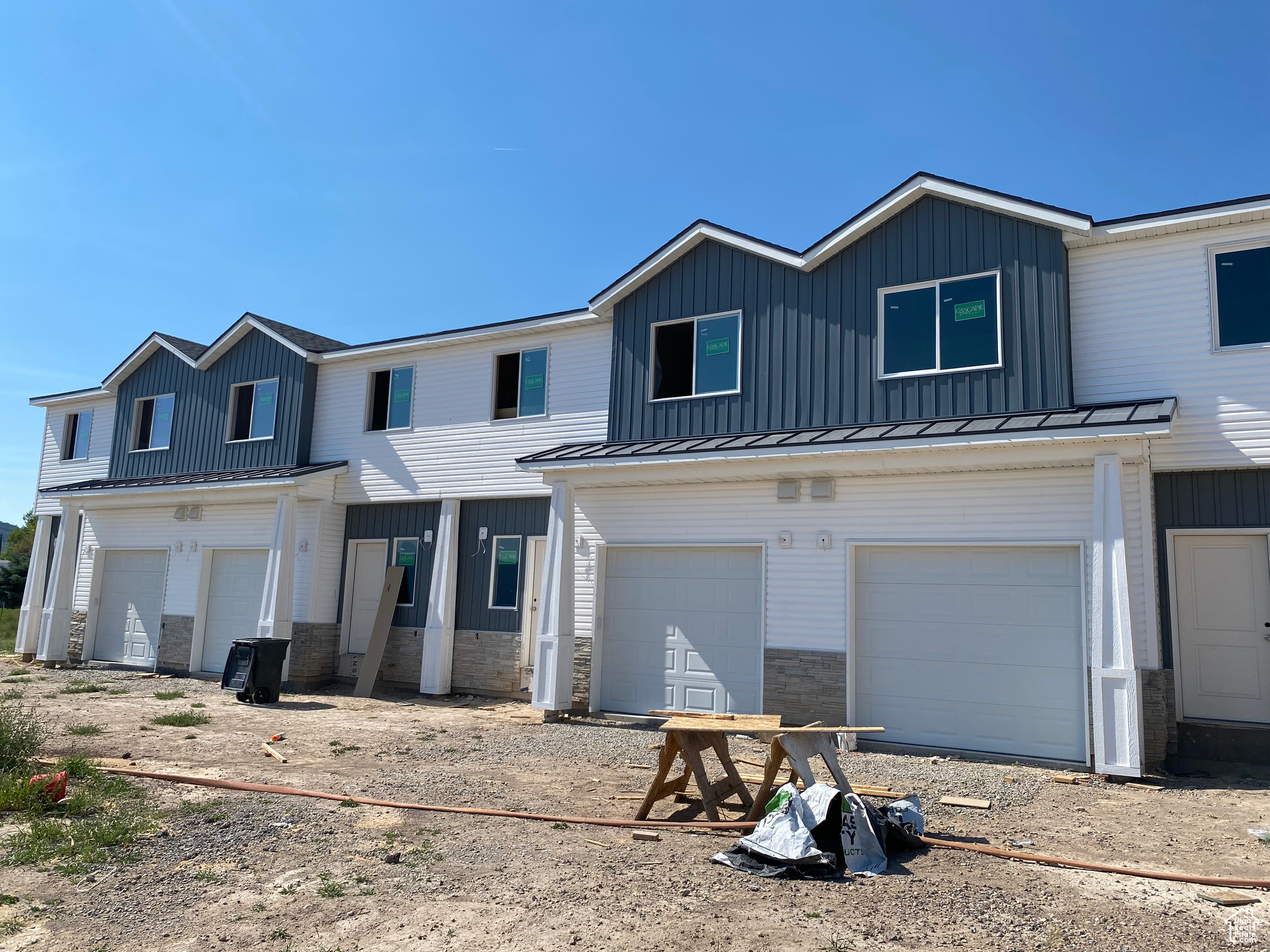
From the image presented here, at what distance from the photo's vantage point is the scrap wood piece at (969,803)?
7.63 meters

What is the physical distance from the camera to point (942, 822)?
7.11m

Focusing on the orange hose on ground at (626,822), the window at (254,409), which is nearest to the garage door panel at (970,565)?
the orange hose on ground at (626,822)

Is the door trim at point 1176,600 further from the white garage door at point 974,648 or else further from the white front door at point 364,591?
the white front door at point 364,591

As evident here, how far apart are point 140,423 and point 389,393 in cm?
775

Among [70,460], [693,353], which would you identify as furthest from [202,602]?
[693,353]

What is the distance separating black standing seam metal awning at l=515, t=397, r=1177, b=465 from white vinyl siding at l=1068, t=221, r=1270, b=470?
36 cm

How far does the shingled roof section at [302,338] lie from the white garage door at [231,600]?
4.12 meters

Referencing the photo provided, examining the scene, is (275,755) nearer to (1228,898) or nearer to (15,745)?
(15,745)

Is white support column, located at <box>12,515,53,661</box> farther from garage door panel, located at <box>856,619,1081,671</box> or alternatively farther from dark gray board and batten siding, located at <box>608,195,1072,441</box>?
garage door panel, located at <box>856,619,1081,671</box>

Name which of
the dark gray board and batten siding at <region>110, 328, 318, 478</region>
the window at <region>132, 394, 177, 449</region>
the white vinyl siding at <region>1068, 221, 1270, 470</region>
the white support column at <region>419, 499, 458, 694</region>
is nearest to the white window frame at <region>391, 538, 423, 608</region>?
the white support column at <region>419, 499, 458, 694</region>

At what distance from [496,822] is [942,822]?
357cm

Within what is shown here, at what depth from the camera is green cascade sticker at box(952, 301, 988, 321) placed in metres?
11.1

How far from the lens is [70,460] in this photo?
2212 cm

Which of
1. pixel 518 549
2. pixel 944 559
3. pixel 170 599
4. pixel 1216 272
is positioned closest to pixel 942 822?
pixel 944 559
